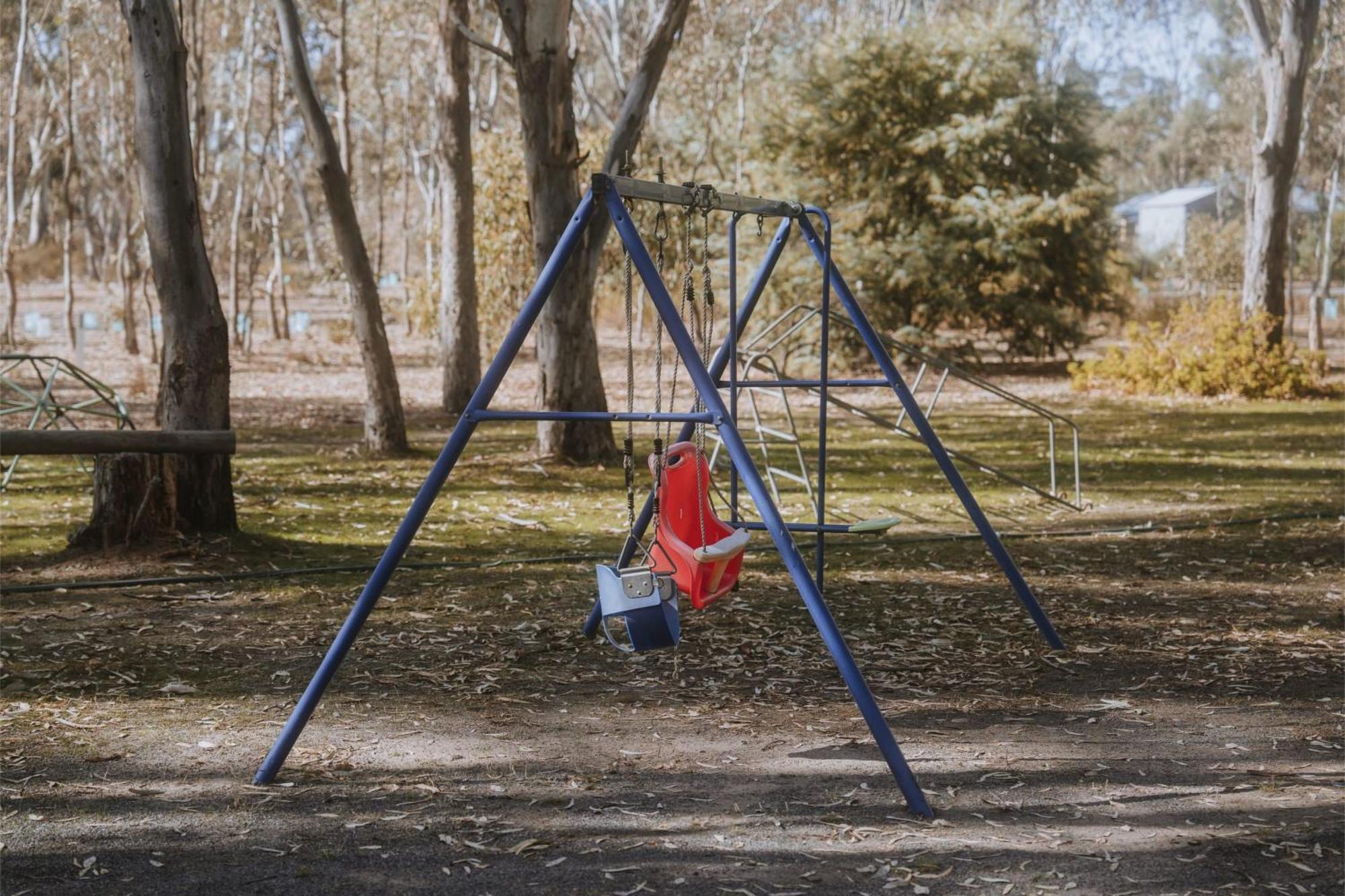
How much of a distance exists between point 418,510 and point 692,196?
136 centimetres

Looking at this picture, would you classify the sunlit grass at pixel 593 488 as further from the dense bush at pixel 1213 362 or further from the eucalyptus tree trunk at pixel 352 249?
the dense bush at pixel 1213 362

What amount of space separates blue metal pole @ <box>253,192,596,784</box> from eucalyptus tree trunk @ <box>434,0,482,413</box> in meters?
9.66

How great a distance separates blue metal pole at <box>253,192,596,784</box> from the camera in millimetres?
3850

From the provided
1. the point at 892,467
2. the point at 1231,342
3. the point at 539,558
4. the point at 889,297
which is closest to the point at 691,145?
the point at 889,297

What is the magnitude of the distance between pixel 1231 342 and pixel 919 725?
14073mm

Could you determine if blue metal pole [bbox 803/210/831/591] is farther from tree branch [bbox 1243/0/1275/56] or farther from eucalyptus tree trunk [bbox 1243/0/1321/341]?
tree branch [bbox 1243/0/1275/56]

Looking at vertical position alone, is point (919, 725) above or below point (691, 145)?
below

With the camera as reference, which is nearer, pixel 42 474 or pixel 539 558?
pixel 539 558

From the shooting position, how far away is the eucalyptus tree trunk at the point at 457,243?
13430 mm

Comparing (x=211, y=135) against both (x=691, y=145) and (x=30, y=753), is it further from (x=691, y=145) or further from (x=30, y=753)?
(x=30, y=753)

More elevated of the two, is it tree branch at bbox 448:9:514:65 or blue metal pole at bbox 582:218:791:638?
tree branch at bbox 448:9:514:65

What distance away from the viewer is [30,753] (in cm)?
403

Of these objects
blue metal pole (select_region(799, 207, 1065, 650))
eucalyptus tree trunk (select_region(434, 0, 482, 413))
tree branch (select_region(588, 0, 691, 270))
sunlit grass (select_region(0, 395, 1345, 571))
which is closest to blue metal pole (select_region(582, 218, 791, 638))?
blue metal pole (select_region(799, 207, 1065, 650))

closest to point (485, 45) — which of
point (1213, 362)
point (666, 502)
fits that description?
point (666, 502)
